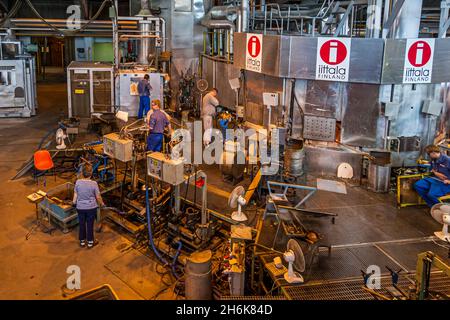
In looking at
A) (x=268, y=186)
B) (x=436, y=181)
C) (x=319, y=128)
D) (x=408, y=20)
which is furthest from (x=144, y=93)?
(x=436, y=181)

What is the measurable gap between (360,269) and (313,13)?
26.4 feet

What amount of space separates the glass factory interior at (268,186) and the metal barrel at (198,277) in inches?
0.6

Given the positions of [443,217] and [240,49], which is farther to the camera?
[240,49]

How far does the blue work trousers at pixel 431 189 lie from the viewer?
7.20 m

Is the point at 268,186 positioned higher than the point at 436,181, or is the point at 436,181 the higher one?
the point at 436,181

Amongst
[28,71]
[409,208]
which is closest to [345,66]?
[409,208]

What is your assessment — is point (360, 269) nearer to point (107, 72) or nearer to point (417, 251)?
point (417, 251)

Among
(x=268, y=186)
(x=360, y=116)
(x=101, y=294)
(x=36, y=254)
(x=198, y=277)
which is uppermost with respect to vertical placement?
(x=360, y=116)

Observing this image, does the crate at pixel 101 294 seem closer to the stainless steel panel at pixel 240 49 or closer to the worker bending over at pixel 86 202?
the worker bending over at pixel 86 202

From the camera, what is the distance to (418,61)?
8.08 m

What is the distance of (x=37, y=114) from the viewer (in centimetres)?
1574

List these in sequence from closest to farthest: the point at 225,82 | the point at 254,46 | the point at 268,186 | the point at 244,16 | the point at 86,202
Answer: the point at 86,202 < the point at 268,186 < the point at 254,46 < the point at 244,16 < the point at 225,82

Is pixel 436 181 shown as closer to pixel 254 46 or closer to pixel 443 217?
pixel 443 217

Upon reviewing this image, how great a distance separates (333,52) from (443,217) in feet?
11.8
